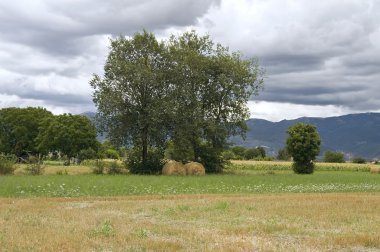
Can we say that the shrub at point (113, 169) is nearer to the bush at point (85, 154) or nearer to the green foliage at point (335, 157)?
the bush at point (85, 154)

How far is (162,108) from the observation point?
2303 inches

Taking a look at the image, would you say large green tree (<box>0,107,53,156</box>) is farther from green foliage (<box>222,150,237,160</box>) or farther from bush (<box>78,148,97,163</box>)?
green foliage (<box>222,150,237,160</box>)

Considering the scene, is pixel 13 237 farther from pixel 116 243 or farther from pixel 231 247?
pixel 231 247

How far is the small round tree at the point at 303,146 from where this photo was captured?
7162 cm

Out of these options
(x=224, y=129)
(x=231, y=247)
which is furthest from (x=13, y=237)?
(x=224, y=129)

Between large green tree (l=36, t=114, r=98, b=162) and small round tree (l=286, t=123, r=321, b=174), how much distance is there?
4773 centimetres

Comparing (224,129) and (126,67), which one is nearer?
(126,67)

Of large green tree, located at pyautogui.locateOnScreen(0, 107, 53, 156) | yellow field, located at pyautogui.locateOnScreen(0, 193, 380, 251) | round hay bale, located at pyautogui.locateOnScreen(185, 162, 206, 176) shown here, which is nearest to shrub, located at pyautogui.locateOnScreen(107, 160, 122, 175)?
round hay bale, located at pyautogui.locateOnScreen(185, 162, 206, 176)

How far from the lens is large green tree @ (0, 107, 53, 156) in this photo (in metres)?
113

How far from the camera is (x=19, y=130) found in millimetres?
113625

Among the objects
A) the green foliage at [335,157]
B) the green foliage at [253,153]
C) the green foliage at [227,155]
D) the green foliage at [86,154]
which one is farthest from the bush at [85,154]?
the green foliage at [335,157]

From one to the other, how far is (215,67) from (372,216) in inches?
1758

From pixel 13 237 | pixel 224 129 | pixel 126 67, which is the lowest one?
pixel 13 237

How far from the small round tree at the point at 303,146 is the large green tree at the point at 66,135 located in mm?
47733
